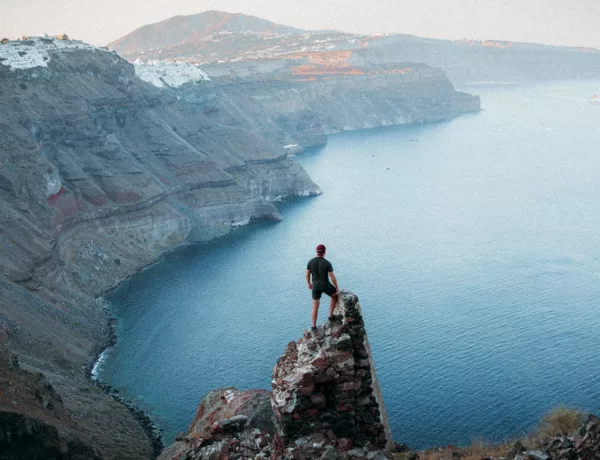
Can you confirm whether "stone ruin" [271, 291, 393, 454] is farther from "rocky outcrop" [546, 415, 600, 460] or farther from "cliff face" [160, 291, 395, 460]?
"rocky outcrop" [546, 415, 600, 460]

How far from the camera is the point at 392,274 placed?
8894 cm

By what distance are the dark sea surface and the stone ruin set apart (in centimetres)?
3042

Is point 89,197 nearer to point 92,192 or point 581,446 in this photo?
point 92,192

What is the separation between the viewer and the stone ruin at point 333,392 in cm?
2042

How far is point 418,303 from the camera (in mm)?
78188

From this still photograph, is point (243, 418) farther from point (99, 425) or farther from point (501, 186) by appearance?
point (501, 186)

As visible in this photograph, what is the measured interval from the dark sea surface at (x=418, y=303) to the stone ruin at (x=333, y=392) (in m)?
30.4

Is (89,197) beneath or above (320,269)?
above

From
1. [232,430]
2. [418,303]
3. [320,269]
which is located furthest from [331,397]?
[418,303]

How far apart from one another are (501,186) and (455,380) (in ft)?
285

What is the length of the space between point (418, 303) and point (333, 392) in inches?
2314

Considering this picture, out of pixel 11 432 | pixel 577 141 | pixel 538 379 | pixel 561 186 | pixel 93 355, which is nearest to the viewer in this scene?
pixel 11 432

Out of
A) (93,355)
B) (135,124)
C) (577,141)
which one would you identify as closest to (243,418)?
(93,355)

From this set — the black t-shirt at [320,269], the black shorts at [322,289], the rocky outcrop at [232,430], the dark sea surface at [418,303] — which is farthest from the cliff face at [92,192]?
the black t-shirt at [320,269]
